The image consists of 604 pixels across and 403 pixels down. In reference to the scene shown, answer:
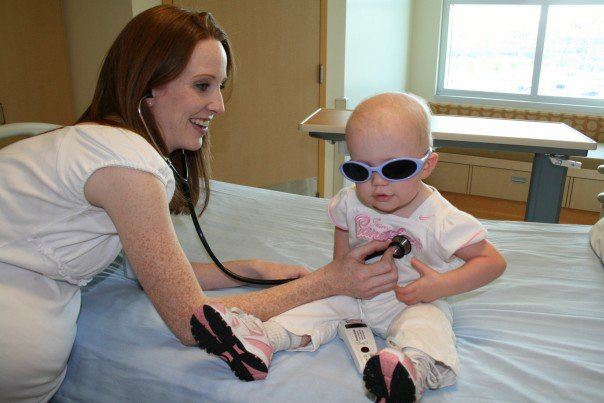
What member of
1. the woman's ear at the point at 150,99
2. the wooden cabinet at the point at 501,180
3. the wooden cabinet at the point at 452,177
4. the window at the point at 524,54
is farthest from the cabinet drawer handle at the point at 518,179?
the woman's ear at the point at 150,99

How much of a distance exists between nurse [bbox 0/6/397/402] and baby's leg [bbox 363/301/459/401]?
116 millimetres

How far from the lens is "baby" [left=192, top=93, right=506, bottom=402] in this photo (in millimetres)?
931

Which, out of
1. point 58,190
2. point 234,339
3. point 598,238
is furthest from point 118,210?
point 598,238

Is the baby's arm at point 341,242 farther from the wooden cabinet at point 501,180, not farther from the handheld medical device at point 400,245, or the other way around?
the wooden cabinet at point 501,180

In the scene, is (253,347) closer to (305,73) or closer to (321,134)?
(321,134)

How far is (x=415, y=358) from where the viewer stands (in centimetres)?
92

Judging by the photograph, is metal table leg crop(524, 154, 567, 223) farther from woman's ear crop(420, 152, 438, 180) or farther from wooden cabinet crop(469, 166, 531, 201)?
wooden cabinet crop(469, 166, 531, 201)

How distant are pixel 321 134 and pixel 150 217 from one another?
1345 mm

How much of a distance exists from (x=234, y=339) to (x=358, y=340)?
0.29m

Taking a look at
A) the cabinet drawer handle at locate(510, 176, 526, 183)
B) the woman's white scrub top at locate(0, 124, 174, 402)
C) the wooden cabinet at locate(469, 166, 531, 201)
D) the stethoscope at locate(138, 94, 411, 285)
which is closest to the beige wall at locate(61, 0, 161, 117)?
the stethoscope at locate(138, 94, 411, 285)

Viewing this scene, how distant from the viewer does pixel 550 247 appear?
159 cm

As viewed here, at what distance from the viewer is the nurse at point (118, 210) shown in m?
0.96

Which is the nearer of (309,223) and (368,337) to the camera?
(368,337)

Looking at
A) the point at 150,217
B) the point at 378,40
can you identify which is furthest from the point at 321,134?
the point at 378,40
